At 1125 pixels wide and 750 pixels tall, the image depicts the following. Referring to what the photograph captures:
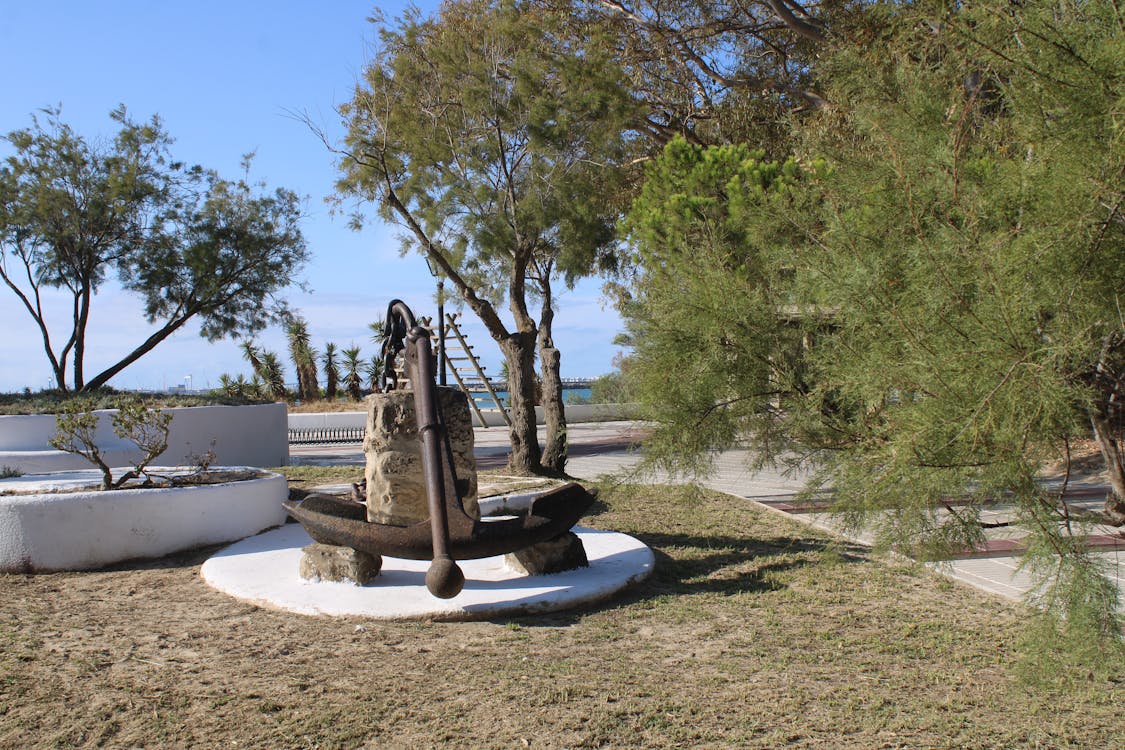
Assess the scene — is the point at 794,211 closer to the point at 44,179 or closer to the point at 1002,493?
the point at 1002,493

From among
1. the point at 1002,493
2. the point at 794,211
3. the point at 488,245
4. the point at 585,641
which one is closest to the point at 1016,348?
the point at 1002,493

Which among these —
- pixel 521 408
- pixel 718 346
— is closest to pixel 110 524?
pixel 718 346

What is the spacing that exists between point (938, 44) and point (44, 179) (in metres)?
17.1

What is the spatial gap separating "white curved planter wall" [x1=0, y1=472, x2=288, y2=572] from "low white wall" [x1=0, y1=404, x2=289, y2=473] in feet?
14.1

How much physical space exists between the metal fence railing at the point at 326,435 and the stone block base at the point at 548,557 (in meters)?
16.2

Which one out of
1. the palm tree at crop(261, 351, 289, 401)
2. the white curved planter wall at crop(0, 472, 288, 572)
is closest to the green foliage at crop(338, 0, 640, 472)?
the white curved planter wall at crop(0, 472, 288, 572)

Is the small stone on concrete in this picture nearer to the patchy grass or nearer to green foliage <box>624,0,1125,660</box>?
the patchy grass

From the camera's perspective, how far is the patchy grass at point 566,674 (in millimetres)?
3617

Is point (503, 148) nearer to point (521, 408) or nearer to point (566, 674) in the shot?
point (521, 408)

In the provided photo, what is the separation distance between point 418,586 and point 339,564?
0.54 m

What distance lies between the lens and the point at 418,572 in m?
6.28

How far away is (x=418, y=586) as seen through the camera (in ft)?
19.2

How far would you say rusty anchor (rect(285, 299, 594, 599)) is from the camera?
5000 millimetres

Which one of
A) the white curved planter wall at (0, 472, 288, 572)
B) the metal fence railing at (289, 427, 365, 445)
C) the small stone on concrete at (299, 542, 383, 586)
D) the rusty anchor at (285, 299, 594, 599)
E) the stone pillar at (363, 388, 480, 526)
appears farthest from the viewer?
the metal fence railing at (289, 427, 365, 445)
